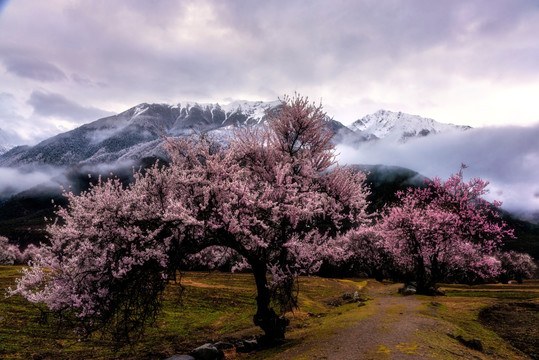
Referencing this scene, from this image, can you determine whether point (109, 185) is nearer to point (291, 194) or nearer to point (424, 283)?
point (291, 194)

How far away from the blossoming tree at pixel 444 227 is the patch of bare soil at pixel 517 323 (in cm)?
452

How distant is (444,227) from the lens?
115ft

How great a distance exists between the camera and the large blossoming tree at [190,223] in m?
12.0

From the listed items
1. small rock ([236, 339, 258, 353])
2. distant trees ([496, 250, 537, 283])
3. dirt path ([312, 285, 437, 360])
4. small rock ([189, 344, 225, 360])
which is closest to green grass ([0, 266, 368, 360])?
small rock ([236, 339, 258, 353])

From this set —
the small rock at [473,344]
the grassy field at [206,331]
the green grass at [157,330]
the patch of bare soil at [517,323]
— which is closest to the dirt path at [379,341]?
the grassy field at [206,331]

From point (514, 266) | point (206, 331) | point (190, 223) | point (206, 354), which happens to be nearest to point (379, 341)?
point (206, 354)

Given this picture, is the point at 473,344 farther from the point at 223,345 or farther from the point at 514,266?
the point at 514,266

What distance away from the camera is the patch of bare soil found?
18.4 m

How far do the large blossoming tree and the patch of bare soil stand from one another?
12650mm

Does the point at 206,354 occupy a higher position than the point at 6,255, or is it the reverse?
the point at 206,354

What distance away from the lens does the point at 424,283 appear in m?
39.9

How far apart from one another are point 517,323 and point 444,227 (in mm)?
12243

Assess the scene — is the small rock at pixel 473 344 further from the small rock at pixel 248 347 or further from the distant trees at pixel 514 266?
the distant trees at pixel 514 266

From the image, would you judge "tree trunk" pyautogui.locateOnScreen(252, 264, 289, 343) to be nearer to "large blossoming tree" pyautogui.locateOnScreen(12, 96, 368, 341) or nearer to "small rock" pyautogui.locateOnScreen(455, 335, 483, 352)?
"large blossoming tree" pyautogui.locateOnScreen(12, 96, 368, 341)
